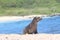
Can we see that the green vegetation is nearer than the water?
No

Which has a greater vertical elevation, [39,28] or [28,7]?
[28,7]

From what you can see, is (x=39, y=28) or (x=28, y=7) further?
(x=28, y=7)

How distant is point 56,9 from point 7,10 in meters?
8.35

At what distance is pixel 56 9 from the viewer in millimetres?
48656

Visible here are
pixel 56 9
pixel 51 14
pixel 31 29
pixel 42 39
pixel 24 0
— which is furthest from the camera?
pixel 24 0

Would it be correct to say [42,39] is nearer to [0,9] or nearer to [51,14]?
[51,14]

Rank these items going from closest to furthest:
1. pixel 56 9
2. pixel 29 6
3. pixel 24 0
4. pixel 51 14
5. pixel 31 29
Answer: pixel 31 29 < pixel 51 14 < pixel 56 9 < pixel 29 6 < pixel 24 0

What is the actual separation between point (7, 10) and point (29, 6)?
5122 millimetres

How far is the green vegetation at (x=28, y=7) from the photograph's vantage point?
4669cm

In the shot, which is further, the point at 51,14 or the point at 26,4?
the point at 26,4

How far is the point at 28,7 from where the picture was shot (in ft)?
171

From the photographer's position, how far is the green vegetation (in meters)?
46.7

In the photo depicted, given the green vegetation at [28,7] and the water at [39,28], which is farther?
the green vegetation at [28,7]

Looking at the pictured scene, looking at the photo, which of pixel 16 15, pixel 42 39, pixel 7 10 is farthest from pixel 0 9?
pixel 42 39
